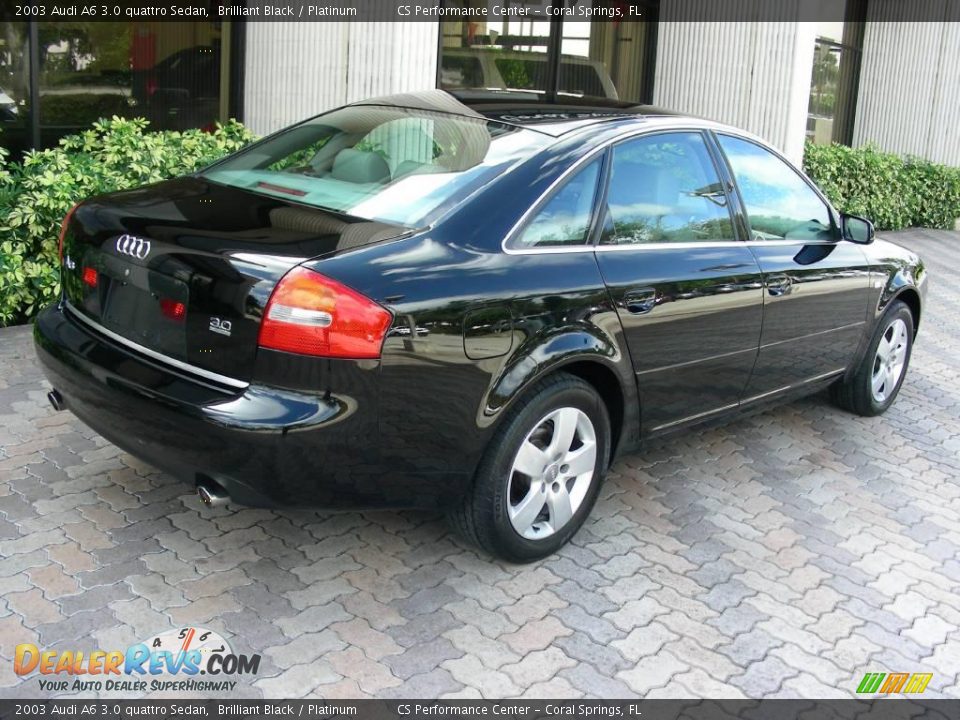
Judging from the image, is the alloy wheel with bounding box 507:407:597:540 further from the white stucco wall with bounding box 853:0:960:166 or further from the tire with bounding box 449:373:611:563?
the white stucco wall with bounding box 853:0:960:166

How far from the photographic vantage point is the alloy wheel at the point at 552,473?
3803 mm

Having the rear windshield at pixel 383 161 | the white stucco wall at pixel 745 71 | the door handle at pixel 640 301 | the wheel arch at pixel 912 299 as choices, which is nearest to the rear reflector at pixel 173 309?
the rear windshield at pixel 383 161

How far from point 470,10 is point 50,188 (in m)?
6.28

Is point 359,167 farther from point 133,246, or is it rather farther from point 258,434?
point 258,434

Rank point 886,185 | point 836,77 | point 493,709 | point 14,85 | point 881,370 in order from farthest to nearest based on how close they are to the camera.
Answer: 1. point 836,77
2. point 886,185
3. point 14,85
4. point 881,370
5. point 493,709

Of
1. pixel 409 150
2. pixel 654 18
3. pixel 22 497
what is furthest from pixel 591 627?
pixel 654 18

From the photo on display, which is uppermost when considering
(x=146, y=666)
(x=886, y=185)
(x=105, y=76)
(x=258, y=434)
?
(x=105, y=76)

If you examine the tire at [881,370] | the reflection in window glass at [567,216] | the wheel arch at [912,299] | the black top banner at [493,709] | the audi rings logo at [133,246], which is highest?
the reflection in window glass at [567,216]

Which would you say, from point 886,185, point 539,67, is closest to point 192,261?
point 539,67

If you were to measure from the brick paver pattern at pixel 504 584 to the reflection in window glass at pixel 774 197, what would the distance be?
117cm

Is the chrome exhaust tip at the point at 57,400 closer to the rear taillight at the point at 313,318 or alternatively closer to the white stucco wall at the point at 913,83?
the rear taillight at the point at 313,318

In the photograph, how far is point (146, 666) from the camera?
314 centimetres

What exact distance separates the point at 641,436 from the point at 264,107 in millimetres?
5561

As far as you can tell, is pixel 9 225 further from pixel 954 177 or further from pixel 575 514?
pixel 954 177
